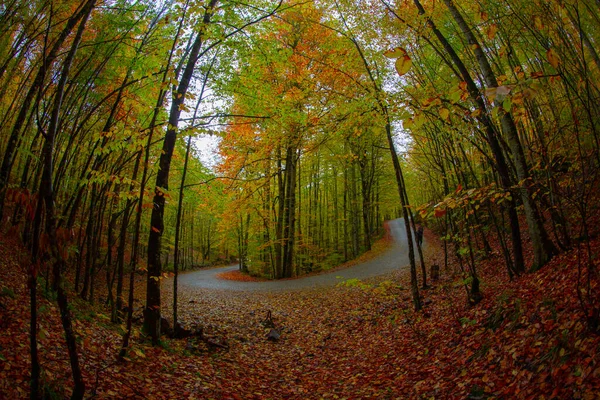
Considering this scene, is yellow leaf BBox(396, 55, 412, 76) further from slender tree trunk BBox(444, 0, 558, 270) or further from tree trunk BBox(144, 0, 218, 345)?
slender tree trunk BBox(444, 0, 558, 270)

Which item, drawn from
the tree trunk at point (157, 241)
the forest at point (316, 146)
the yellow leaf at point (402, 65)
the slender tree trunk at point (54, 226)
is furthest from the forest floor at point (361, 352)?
the yellow leaf at point (402, 65)

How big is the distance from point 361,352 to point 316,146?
492 cm

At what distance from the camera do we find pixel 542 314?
4172 mm

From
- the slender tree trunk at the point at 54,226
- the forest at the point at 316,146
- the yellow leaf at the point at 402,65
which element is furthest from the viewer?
the forest at the point at 316,146

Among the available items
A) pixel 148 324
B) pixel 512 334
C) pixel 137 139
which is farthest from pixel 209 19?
pixel 512 334

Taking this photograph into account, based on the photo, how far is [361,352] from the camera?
21.3 ft

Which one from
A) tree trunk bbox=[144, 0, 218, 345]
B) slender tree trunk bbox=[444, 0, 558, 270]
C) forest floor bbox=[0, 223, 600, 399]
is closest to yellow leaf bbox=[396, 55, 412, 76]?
forest floor bbox=[0, 223, 600, 399]

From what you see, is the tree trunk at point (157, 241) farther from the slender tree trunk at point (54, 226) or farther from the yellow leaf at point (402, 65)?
the yellow leaf at point (402, 65)

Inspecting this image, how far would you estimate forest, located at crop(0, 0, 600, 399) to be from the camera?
312 cm

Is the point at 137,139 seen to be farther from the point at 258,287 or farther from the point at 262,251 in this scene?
the point at 262,251

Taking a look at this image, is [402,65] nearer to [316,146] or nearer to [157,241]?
[157,241]

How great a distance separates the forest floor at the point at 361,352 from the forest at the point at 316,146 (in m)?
0.04

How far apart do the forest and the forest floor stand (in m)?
0.04

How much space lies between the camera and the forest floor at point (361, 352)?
3.30 meters
